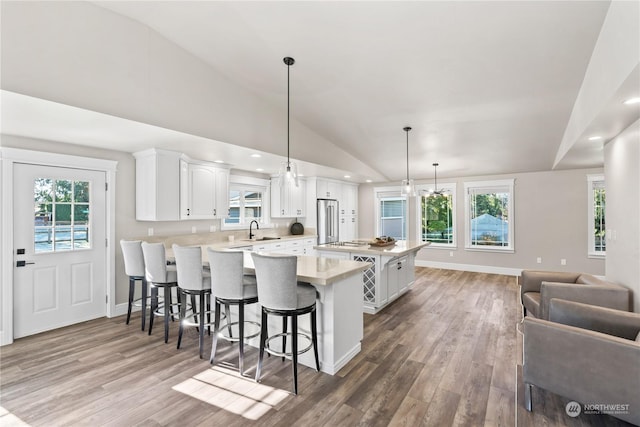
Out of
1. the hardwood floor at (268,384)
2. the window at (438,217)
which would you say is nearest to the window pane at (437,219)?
the window at (438,217)

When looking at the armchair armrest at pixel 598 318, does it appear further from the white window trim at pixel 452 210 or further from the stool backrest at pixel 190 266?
the white window trim at pixel 452 210

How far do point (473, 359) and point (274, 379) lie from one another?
187cm

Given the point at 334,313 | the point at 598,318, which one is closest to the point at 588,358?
the point at 598,318

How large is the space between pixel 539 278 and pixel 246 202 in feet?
16.0

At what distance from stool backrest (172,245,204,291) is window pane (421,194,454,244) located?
607 centimetres

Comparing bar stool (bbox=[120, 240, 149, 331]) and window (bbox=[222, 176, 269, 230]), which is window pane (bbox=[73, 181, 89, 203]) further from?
window (bbox=[222, 176, 269, 230])

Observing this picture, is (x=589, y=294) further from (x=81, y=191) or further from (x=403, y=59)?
(x=81, y=191)

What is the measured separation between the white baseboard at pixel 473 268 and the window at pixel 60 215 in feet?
22.5

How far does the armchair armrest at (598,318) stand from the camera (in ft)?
7.06

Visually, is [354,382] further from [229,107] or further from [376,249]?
[229,107]

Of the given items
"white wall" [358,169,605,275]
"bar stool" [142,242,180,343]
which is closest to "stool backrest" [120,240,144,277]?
"bar stool" [142,242,180,343]

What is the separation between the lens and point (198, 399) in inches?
89.2

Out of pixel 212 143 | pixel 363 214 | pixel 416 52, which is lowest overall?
pixel 363 214

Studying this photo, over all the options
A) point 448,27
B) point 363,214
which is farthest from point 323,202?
point 448,27
